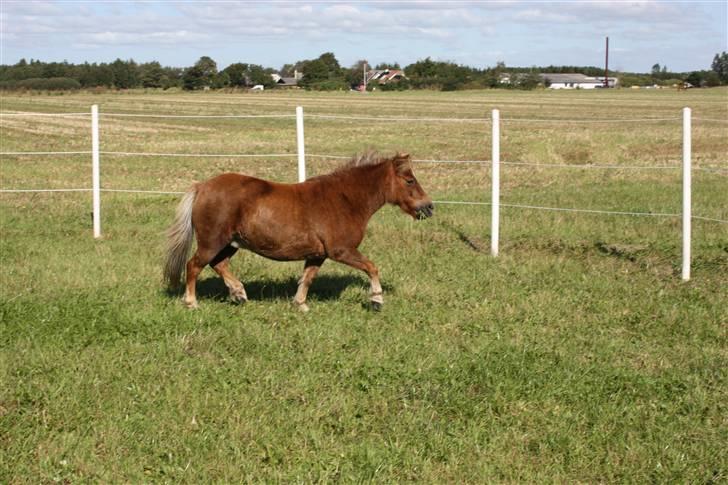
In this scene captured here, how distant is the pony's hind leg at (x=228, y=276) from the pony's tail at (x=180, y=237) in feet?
1.06

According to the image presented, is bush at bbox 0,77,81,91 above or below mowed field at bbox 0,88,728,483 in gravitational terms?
above

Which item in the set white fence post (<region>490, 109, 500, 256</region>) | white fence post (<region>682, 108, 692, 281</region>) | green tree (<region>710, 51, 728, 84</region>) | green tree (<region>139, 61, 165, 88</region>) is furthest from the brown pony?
green tree (<region>710, 51, 728, 84</region>)

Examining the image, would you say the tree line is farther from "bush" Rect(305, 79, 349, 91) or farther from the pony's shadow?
the pony's shadow

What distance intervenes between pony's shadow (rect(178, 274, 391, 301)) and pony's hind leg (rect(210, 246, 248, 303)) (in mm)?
467

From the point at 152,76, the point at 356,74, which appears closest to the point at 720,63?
the point at 356,74

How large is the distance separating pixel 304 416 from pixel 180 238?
11.1ft

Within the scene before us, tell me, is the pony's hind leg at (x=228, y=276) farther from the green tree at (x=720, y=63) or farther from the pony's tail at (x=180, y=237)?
the green tree at (x=720, y=63)

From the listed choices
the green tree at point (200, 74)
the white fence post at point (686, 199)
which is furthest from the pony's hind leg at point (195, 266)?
the green tree at point (200, 74)

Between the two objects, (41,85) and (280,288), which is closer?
(280,288)

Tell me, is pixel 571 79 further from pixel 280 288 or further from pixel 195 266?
pixel 195 266

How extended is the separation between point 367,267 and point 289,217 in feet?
3.11

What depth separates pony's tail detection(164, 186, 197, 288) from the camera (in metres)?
8.73

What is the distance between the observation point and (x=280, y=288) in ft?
32.8

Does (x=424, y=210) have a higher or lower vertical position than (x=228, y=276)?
higher
